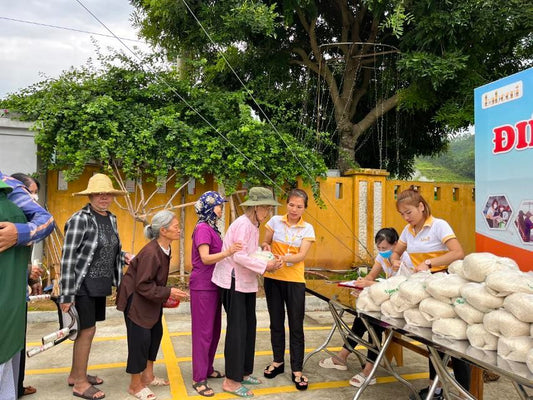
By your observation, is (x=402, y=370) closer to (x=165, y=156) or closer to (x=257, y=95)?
(x=165, y=156)

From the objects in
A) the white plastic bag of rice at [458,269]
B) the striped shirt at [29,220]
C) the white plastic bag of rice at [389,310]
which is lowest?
the white plastic bag of rice at [389,310]

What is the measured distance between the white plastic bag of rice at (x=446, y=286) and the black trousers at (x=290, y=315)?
1315 millimetres

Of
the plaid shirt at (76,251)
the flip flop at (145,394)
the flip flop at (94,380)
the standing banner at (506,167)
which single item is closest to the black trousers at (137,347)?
the flip flop at (145,394)

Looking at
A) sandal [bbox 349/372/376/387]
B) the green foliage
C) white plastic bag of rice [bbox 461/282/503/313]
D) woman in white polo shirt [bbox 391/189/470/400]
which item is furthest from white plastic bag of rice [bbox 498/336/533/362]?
the green foliage

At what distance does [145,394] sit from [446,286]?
2450 mm

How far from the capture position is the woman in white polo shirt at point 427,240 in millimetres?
3371

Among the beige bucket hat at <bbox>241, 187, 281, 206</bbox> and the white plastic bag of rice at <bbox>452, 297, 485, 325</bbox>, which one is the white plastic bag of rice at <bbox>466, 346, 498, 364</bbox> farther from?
the beige bucket hat at <bbox>241, 187, 281, 206</bbox>

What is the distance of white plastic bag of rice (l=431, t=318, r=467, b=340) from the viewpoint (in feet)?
7.86

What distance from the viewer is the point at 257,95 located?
9695 millimetres

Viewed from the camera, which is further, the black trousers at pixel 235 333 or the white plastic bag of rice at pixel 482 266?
the black trousers at pixel 235 333

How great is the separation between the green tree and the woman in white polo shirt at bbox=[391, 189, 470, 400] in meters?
5.08

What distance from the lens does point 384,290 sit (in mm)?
3016

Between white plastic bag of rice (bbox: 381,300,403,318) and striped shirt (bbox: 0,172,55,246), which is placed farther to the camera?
white plastic bag of rice (bbox: 381,300,403,318)

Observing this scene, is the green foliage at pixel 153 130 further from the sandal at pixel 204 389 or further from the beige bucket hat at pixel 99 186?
the sandal at pixel 204 389
